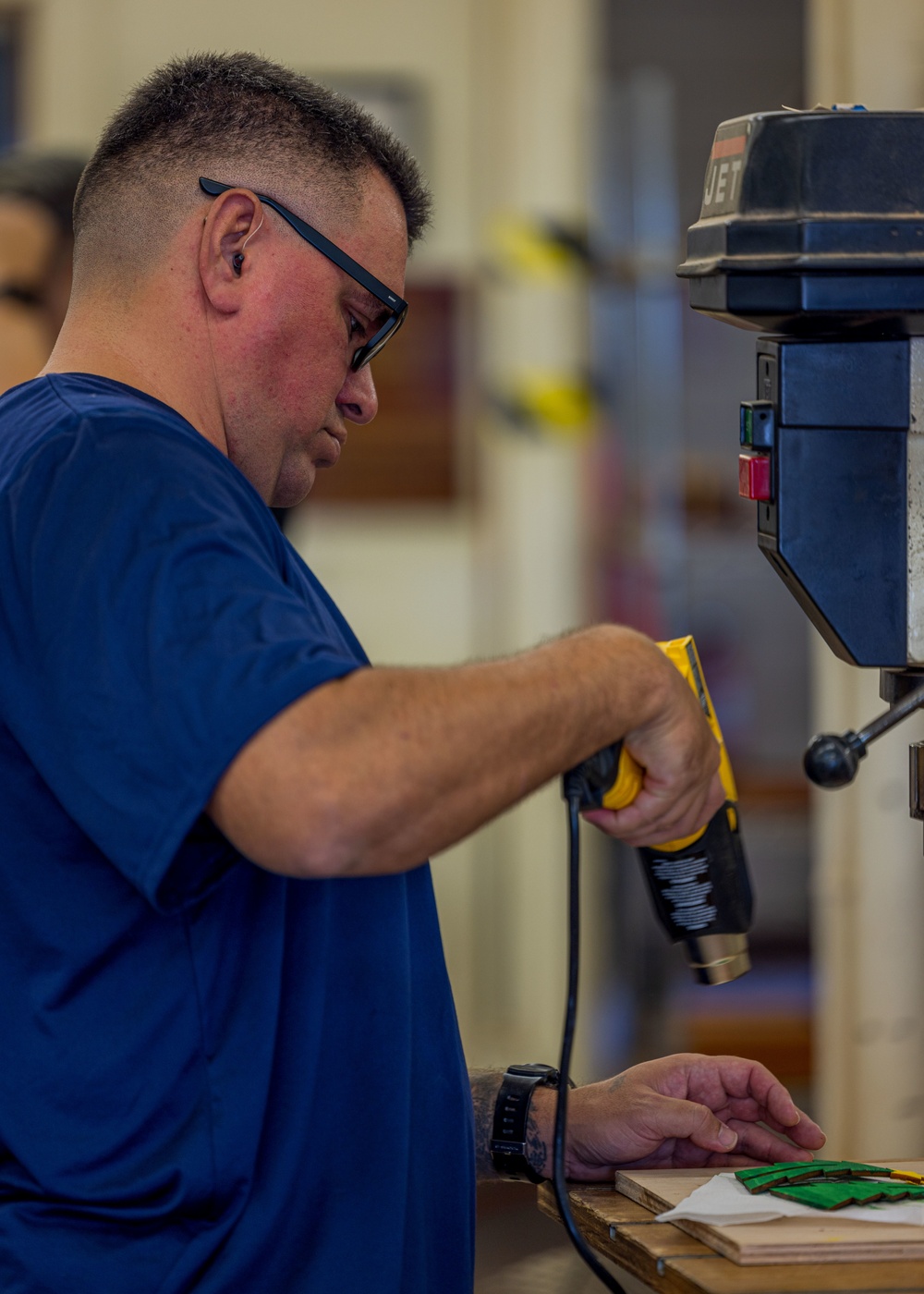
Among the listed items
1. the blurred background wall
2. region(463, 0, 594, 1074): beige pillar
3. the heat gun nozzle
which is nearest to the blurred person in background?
the heat gun nozzle

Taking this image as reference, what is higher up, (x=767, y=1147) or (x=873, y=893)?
(x=767, y=1147)

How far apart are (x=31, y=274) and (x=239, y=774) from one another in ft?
5.14

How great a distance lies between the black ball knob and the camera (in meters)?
1.07

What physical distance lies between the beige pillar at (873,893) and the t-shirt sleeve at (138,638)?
4.81ft

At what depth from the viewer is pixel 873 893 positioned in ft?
7.75

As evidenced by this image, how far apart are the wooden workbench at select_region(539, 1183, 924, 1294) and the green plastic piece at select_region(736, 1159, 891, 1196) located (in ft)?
0.25

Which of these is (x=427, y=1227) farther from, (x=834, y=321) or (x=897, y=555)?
(x=834, y=321)

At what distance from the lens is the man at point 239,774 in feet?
3.03

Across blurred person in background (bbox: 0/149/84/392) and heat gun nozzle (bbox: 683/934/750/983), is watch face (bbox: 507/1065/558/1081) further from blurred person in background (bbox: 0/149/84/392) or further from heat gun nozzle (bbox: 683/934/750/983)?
blurred person in background (bbox: 0/149/84/392)

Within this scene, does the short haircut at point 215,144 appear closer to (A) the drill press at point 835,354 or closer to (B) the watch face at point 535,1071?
(A) the drill press at point 835,354

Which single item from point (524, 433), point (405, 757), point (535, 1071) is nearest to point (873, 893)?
point (535, 1071)

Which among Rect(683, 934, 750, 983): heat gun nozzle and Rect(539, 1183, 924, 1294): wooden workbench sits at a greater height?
Rect(683, 934, 750, 983): heat gun nozzle

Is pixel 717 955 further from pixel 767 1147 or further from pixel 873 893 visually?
pixel 873 893

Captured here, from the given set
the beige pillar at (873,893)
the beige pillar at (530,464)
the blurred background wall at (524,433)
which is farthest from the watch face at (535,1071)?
the beige pillar at (530,464)
